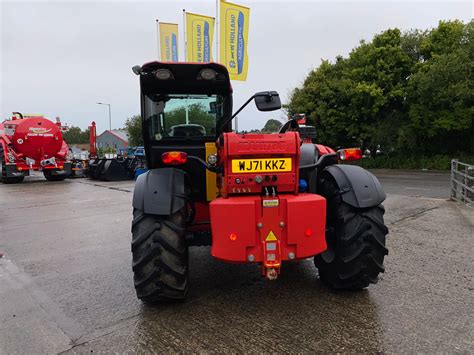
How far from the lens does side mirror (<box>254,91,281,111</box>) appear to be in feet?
10.2

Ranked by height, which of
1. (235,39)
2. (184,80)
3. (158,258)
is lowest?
(158,258)

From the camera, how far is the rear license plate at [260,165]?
299 cm

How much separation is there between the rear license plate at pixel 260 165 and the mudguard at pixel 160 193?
575 millimetres

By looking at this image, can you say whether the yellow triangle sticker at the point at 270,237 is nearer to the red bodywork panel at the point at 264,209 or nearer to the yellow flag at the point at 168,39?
the red bodywork panel at the point at 264,209

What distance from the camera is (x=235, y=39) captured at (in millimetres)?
16750

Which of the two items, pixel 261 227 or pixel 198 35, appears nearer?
pixel 261 227

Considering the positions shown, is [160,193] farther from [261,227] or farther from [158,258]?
[261,227]

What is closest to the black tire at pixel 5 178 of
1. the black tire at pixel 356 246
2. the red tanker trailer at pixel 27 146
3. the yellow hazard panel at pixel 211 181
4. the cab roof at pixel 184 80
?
the red tanker trailer at pixel 27 146

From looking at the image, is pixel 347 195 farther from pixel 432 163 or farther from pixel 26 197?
pixel 432 163

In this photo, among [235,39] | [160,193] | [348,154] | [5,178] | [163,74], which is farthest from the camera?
[235,39]

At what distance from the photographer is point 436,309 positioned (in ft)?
10.2

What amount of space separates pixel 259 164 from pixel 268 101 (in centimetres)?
57

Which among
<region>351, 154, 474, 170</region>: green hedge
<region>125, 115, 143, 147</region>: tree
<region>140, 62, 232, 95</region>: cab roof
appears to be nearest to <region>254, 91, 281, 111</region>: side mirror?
<region>140, 62, 232, 95</region>: cab roof

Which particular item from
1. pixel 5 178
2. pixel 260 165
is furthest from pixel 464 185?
pixel 5 178
